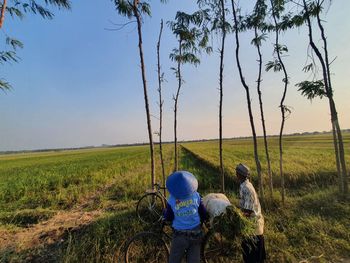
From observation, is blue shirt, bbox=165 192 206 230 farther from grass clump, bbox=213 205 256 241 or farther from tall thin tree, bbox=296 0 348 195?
tall thin tree, bbox=296 0 348 195

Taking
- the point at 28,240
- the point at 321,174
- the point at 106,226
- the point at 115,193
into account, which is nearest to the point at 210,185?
the point at 115,193

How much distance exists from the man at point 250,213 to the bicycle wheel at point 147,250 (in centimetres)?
139

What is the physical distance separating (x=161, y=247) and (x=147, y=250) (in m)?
0.29

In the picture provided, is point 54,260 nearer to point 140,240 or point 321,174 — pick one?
point 140,240

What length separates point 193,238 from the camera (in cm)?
343

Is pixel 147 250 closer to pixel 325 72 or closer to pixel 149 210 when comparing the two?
pixel 149 210

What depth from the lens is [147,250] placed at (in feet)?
14.0

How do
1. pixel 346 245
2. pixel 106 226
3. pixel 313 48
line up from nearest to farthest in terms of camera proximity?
pixel 346 245, pixel 106 226, pixel 313 48

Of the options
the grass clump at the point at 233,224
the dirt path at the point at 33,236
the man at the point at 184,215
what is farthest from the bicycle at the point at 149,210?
the man at the point at 184,215

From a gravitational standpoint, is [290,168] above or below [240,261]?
above

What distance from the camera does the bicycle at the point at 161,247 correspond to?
13.2 ft

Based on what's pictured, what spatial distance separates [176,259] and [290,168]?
473 inches

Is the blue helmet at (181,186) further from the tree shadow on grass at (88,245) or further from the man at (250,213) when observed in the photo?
the tree shadow on grass at (88,245)

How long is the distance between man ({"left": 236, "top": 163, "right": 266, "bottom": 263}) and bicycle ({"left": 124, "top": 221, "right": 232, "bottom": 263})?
1.12ft
